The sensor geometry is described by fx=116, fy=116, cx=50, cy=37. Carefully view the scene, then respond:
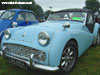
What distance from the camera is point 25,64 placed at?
2250mm

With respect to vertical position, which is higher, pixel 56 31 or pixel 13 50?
pixel 56 31

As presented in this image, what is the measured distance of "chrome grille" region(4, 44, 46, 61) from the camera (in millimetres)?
2167

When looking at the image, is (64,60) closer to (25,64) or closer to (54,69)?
(54,69)

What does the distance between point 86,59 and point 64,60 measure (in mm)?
1304

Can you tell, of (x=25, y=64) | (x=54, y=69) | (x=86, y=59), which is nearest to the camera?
(x=54, y=69)

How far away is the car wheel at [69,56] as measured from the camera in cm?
241

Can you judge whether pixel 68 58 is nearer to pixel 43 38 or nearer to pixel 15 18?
pixel 43 38

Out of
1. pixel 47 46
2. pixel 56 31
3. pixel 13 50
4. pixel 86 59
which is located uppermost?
pixel 56 31

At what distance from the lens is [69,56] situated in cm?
256

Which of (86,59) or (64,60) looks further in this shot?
(86,59)

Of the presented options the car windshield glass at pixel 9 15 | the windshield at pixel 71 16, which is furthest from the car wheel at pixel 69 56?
the car windshield glass at pixel 9 15

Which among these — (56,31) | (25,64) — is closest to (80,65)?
(56,31)

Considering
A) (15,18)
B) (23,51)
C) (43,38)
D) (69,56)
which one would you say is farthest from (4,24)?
(69,56)

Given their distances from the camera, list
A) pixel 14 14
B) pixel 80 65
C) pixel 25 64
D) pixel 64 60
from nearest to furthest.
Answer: pixel 25 64 → pixel 64 60 → pixel 80 65 → pixel 14 14
